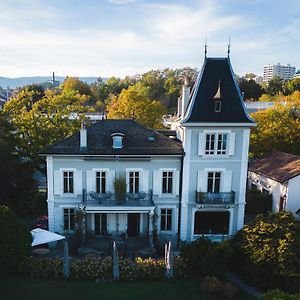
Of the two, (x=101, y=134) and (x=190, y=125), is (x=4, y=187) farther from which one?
(x=190, y=125)

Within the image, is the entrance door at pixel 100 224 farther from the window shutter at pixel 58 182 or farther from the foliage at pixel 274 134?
the foliage at pixel 274 134

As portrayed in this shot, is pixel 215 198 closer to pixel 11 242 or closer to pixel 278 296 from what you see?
pixel 278 296

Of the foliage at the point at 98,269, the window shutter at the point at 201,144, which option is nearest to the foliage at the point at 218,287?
the foliage at the point at 98,269

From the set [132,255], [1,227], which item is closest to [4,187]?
[1,227]

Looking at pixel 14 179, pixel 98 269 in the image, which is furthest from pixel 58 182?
pixel 98 269

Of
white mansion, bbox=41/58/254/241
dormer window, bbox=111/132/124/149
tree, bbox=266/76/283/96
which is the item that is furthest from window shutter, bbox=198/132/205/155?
tree, bbox=266/76/283/96

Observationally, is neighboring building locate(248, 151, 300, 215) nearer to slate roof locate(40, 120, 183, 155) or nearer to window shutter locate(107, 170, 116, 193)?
slate roof locate(40, 120, 183, 155)
